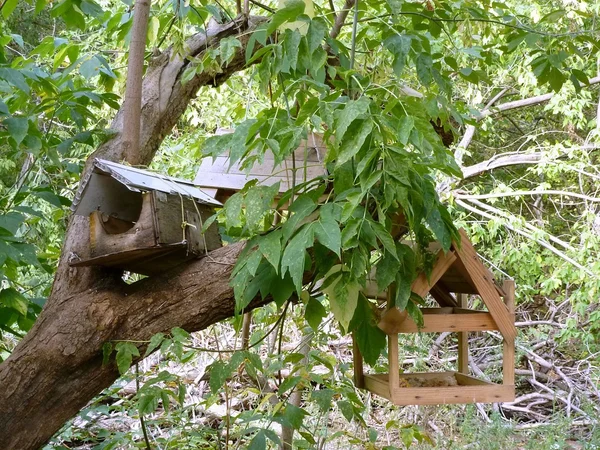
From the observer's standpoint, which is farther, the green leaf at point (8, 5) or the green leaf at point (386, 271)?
the green leaf at point (8, 5)

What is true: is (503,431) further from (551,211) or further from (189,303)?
(551,211)

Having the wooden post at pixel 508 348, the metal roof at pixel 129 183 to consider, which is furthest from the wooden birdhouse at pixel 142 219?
the wooden post at pixel 508 348

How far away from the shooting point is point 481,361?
15.7ft

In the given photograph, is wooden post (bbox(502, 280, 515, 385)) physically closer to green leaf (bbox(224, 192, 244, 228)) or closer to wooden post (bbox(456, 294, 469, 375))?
wooden post (bbox(456, 294, 469, 375))

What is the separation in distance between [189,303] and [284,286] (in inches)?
11.4

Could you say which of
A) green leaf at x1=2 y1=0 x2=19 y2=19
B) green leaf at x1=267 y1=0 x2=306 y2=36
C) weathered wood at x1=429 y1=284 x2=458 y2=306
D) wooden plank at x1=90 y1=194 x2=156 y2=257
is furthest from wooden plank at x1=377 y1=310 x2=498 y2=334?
green leaf at x1=2 y1=0 x2=19 y2=19

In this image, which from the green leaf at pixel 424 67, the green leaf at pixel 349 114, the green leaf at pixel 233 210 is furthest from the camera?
the green leaf at pixel 424 67

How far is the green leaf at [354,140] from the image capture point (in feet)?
4.08

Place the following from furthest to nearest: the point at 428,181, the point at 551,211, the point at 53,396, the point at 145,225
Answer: the point at 551,211, the point at 53,396, the point at 145,225, the point at 428,181

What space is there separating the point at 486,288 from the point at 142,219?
0.85 m

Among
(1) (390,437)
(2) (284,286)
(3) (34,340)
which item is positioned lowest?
(1) (390,437)


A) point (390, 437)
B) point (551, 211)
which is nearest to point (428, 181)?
point (390, 437)

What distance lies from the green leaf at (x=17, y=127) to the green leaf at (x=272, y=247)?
75 centimetres

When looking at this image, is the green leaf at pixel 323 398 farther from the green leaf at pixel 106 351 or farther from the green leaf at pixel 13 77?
the green leaf at pixel 13 77
